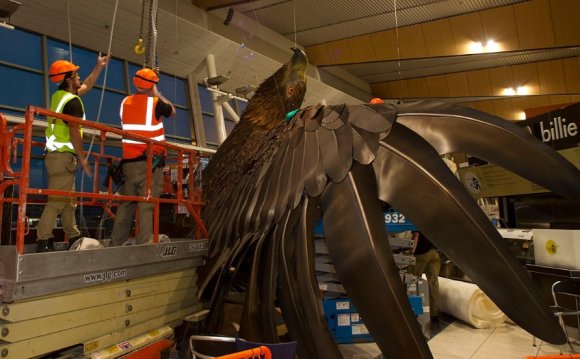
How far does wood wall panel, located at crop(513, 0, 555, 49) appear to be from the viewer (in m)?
7.97

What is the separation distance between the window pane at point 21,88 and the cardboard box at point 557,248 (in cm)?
762

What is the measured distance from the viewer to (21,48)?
7.20 meters

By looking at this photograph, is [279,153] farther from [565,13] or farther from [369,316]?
[565,13]

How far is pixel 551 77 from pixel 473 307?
8248mm

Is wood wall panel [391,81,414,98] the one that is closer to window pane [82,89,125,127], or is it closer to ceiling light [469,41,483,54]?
ceiling light [469,41,483,54]

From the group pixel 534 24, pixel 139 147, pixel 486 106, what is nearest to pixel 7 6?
pixel 139 147

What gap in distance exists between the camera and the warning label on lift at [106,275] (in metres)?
2.25

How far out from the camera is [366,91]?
13.3 meters

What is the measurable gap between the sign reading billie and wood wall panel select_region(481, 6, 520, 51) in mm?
4289

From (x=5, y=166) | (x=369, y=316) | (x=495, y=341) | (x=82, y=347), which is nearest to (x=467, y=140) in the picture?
(x=369, y=316)

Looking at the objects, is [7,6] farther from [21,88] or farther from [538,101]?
[538,101]

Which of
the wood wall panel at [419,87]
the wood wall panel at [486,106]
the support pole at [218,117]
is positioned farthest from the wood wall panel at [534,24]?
the support pole at [218,117]

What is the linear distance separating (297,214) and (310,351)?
0.53 metres

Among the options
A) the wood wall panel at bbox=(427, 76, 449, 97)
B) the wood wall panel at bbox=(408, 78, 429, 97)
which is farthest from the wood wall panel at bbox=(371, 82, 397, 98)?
the wood wall panel at bbox=(427, 76, 449, 97)
